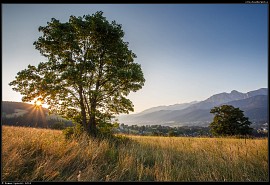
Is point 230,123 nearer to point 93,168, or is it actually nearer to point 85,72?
point 85,72

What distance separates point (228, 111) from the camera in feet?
140

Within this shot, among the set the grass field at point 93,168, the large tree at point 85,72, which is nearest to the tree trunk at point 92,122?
the large tree at point 85,72

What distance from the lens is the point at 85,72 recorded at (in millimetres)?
10820

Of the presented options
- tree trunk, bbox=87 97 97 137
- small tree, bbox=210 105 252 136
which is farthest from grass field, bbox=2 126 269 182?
small tree, bbox=210 105 252 136

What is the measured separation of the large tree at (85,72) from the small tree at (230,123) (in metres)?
34.9

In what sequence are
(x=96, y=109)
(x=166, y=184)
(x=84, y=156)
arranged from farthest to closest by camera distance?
1. (x=96, y=109)
2. (x=84, y=156)
3. (x=166, y=184)

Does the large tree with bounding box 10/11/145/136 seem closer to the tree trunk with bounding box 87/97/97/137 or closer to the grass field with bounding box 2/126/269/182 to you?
the tree trunk with bounding box 87/97/97/137

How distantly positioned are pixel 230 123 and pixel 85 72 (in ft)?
125

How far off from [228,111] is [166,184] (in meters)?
44.1

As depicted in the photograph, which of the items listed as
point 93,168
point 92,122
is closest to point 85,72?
point 92,122

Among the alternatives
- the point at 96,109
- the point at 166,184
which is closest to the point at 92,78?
the point at 96,109

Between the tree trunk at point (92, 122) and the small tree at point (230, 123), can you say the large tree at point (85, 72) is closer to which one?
the tree trunk at point (92, 122)

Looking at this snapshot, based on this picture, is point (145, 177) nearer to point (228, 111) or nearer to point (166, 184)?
point (166, 184)

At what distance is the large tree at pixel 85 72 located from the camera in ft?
34.8
